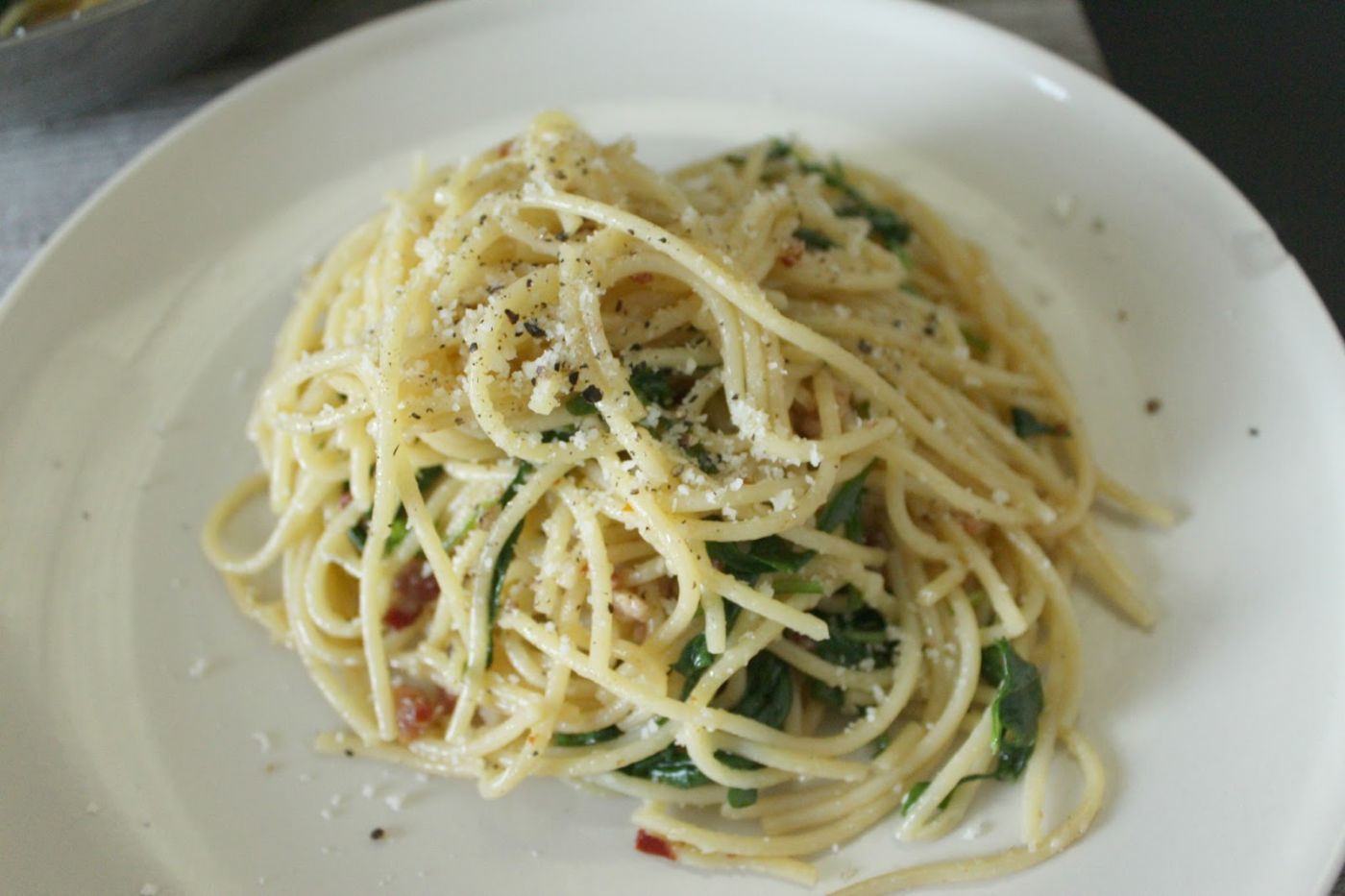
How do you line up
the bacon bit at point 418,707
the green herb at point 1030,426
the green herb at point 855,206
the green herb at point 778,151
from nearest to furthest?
the bacon bit at point 418,707
the green herb at point 1030,426
the green herb at point 855,206
the green herb at point 778,151

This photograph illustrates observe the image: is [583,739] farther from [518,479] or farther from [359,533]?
[359,533]

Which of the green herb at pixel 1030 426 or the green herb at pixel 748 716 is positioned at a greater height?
the green herb at pixel 1030 426

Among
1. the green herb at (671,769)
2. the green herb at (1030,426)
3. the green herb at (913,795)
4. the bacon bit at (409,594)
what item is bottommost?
the green herb at (913,795)

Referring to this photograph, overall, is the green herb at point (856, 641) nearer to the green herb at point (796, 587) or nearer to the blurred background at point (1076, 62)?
the green herb at point (796, 587)

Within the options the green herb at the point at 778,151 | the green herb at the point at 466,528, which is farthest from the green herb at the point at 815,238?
the green herb at the point at 466,528

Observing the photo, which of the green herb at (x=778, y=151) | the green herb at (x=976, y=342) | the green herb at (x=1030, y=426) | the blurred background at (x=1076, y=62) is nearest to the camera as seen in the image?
the green herb at (x=1030, y=426)

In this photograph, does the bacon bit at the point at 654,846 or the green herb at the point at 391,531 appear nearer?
the bacon bit at the point at 654,846
